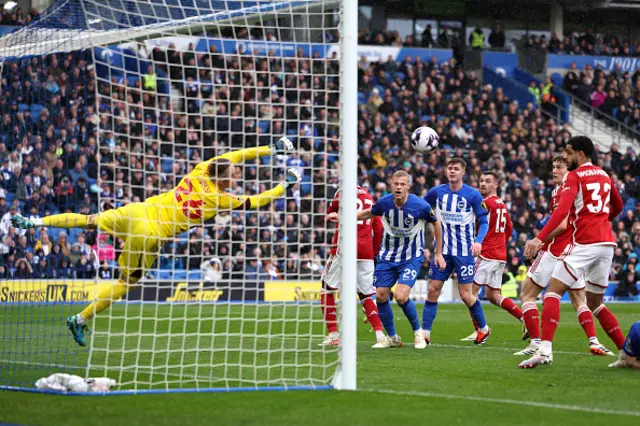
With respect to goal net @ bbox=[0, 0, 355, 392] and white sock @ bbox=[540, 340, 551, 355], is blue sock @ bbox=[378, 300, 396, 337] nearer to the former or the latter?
goal net @ bbox=[0, 0, 355, 392]

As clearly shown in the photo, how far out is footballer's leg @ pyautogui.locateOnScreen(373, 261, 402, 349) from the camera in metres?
11.9

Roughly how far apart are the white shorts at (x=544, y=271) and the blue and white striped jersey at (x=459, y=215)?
1.40 meters

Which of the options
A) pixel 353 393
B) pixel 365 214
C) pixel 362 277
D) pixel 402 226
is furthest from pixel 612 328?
pixel 353 393

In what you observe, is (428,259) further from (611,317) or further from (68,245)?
(611,317)

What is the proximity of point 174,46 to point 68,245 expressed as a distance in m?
5.17

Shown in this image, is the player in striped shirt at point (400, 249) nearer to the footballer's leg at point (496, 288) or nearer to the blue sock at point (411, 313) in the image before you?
the blue sock at point (411, 313)

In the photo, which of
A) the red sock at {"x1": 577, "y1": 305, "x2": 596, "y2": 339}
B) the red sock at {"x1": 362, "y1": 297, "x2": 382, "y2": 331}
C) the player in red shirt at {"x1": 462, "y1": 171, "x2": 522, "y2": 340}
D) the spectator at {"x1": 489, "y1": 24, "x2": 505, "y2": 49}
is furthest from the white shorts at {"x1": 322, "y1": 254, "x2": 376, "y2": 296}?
the spectator at {"x1": 489, "y1": 24, "x2": 505, "y2": 49}

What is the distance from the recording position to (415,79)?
107 ft

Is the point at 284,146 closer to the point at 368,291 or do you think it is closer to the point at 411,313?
the point at 368,291

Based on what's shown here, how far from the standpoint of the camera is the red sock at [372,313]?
12031 mm

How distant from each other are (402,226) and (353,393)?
14.8 ft

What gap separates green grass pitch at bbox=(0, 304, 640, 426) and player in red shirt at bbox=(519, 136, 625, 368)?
50cm

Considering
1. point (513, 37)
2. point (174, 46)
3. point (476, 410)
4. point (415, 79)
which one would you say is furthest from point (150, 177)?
point (513, 37)

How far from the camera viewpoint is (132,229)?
9688 mm
